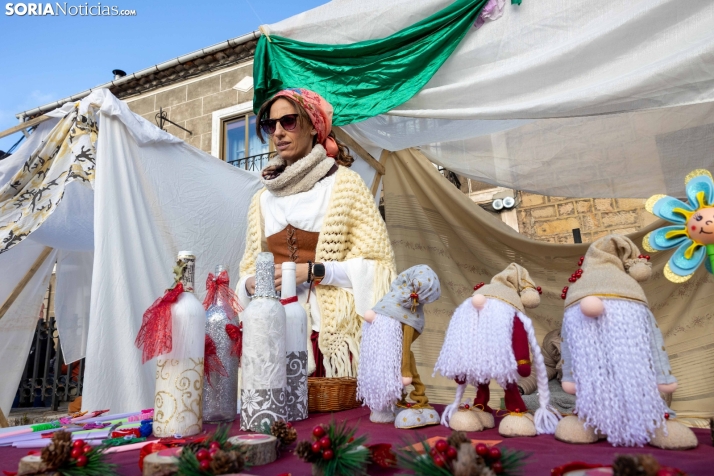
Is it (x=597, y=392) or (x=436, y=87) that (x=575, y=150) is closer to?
(x=436, y=87)

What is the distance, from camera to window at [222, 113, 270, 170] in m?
7.42

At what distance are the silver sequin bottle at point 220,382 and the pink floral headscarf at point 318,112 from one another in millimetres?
865

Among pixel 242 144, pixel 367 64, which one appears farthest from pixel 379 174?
pixel 242 144

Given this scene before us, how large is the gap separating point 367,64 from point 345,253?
2.69 feet

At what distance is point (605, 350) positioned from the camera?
0.84 metres

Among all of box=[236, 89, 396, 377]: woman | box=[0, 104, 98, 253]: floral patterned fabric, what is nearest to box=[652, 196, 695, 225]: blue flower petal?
box=[236, 89, 396, 377]: woman

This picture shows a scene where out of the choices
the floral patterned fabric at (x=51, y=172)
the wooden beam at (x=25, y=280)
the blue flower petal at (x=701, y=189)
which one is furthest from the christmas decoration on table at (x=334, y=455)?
the wooden beam at (x=25, y=280)

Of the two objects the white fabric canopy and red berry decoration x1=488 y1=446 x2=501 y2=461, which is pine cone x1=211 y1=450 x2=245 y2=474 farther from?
the white fabric canopy

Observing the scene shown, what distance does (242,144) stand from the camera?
762cm

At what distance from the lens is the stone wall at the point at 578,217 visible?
14.5 ft

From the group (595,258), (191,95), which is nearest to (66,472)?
(595,258)

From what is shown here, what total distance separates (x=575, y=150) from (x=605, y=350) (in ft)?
5.44

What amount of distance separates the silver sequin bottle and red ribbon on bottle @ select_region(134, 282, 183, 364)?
181 mm

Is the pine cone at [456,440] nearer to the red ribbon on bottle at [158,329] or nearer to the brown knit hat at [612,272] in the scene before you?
the brown knit hat at [612,272]
